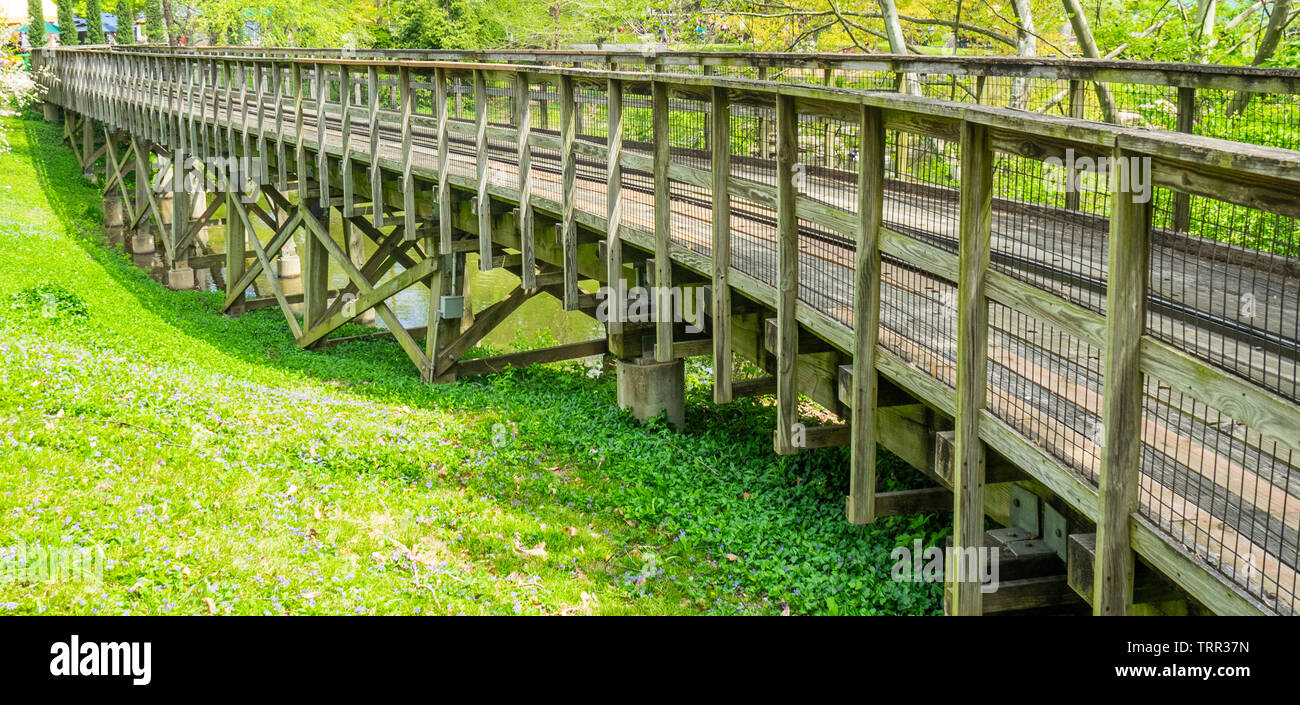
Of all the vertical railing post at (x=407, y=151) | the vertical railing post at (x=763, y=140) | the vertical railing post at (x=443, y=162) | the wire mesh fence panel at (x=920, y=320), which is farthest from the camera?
the vertical railing post at (x=407, y=151)

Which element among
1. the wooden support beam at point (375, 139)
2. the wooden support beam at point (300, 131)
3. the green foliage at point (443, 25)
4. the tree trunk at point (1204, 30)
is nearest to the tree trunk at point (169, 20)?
the green foliage at point (443, 25)

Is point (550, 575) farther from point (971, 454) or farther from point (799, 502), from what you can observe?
point (971, 454)

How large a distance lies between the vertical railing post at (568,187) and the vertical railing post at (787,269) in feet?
9.57

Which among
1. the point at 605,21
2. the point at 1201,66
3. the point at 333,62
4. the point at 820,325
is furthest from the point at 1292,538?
the point at 605,21

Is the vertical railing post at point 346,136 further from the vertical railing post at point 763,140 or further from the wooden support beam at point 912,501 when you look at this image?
the wooden support beam at point 912,501

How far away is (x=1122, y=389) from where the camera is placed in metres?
3.81

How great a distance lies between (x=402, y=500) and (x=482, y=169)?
3.89m

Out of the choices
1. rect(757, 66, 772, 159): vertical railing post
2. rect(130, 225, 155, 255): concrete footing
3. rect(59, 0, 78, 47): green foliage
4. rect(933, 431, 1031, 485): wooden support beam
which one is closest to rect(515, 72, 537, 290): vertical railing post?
rect(757, 66, 772, 159): vertical railing post

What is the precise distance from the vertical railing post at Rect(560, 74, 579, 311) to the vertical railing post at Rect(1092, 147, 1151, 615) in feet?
19.1

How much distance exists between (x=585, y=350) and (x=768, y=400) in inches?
76.1

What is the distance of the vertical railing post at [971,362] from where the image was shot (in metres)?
4.63

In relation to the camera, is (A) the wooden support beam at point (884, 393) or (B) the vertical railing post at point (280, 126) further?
(B) the vertical railing post at point (280, 126)

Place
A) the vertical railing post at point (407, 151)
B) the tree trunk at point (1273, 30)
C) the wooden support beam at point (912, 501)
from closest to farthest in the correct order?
the wooden support beam at point (912, 501)
the tree trunk at point (1273, 30)
the vertical railing post at point (407, 151)

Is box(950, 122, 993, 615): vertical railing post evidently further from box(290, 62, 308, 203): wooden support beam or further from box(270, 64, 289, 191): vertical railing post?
box(270, 64, 289, 191): vertical railing post
